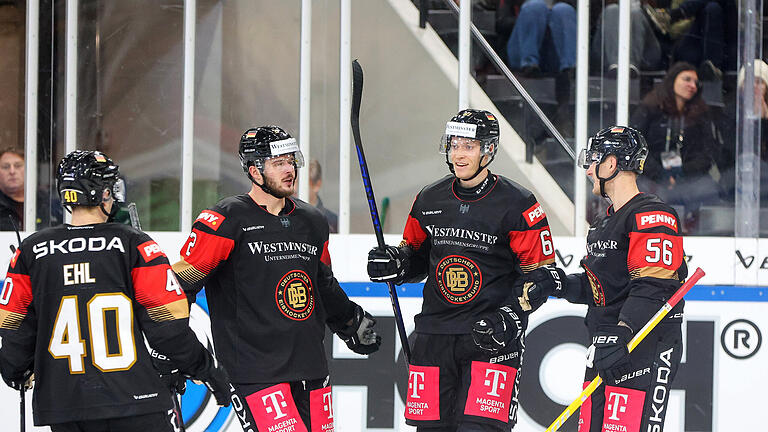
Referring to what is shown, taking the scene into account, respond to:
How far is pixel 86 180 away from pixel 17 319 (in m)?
0.49

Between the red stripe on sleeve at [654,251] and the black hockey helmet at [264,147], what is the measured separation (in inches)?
52.1

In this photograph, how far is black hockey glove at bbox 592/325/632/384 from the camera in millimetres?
3701

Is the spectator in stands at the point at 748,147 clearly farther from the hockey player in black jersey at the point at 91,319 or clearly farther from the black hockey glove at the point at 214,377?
the hockey player in black jersey at the point at 91,319

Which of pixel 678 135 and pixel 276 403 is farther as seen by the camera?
pixel 678 135

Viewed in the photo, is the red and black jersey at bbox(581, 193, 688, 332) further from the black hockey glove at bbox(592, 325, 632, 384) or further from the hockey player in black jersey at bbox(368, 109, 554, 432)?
the hockey player in black jersey at bbox(368, 109, 554, 432)

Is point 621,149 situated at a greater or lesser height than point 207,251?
greater

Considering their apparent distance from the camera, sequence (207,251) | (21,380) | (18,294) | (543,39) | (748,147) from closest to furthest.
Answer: (18,294) → (21,380) → (207,251) → (748,147) → (543,39)

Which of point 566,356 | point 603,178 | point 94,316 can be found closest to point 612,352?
point 603,178

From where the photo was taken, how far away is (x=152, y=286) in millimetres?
3186

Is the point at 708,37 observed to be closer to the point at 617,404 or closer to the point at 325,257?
the point at 617,404

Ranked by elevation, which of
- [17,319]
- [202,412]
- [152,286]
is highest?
[152,286]

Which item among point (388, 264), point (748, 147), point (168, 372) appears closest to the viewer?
point (168, 372)

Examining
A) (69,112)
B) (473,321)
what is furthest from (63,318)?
(69,112)

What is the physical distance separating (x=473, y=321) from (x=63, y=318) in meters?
1.54
